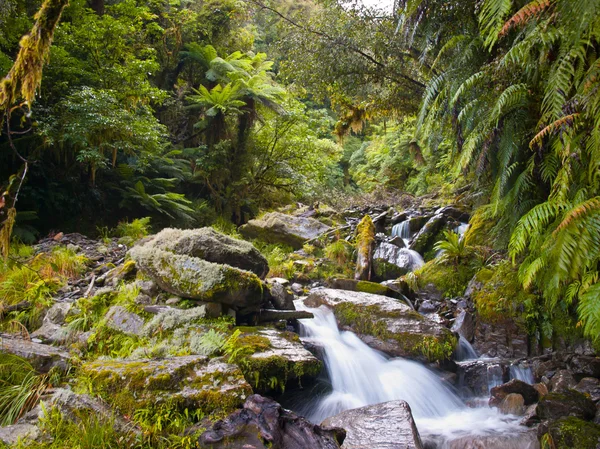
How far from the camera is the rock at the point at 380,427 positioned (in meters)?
3.14

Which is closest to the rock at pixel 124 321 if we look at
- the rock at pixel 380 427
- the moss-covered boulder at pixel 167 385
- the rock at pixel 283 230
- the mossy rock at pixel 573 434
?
the moss-covered boulder at pixel 167 385

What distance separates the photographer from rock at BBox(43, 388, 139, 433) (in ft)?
9.30

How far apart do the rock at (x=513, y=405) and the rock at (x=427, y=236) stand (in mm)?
5192

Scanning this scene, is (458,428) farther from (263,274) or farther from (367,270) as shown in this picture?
(367,270)

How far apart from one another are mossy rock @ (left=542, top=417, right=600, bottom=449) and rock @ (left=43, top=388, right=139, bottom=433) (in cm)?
338

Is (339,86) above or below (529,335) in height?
above

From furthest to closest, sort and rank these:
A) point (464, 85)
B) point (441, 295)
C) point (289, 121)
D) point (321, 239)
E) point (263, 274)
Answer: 1. point (289, 121)
2. point (321, 239)
3. point (441, 295)
4. point (263, 274)
5. point (464, 85)

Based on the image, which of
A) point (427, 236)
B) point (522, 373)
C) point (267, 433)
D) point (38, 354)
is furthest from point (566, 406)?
point (427, 236)

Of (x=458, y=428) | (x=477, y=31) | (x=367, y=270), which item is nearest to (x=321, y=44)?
(x=477, y=31)

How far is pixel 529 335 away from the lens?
551cm

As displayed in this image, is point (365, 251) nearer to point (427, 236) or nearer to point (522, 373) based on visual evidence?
point (427, 236)

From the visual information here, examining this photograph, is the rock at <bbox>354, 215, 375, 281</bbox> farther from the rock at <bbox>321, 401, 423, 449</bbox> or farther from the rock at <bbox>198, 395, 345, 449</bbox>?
the rock at <bbox>198, 395, 345, 449</bbox>

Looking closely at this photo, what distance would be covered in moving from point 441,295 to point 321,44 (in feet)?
17.3

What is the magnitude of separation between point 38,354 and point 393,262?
6.88 metres
